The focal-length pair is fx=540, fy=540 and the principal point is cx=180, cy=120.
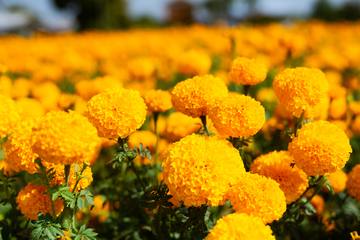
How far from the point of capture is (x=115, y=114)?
1.98m

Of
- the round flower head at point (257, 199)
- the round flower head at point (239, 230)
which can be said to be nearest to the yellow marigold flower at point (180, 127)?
the round flower head at point (257, 199)

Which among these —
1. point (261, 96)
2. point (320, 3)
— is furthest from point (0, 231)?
point (320, 3)

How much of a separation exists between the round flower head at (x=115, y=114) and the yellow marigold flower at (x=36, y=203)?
0.30 metres

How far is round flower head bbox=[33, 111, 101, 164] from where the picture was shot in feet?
5.33

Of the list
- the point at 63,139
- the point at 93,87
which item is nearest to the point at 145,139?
the point at 93,87

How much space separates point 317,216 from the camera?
9.47 feet

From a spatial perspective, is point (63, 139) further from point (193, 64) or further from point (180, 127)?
point (193, 64)

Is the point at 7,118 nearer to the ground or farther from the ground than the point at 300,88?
nearer to the ground

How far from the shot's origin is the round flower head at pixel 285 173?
211 centimetres

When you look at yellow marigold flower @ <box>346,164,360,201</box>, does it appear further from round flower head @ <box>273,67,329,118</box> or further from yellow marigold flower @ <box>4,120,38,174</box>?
yellow marigold flower @ <box>4,120,38,174</box>

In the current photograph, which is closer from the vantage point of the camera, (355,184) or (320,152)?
(320,152)

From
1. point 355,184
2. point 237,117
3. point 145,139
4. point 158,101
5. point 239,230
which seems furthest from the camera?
point 145,139

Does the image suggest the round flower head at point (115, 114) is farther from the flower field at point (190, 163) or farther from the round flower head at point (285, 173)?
the round flower head at point (285, 173)

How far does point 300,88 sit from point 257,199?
2.19ft
